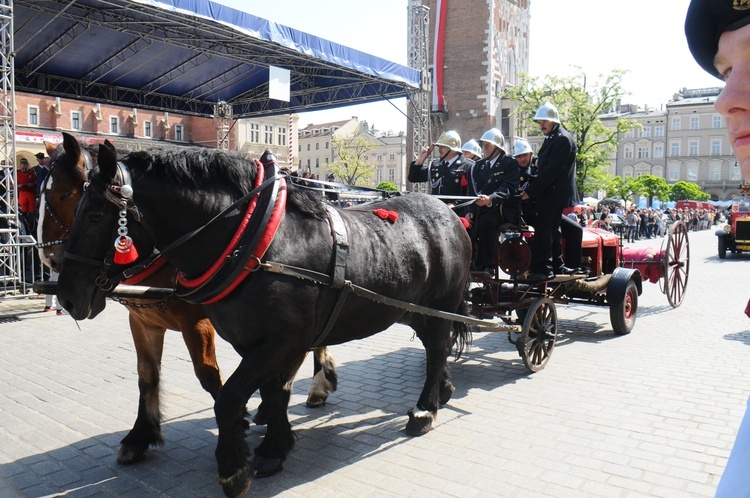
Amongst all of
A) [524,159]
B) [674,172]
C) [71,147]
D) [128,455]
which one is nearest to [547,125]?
[524,159]

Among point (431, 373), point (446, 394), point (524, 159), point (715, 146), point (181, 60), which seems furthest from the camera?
point (715, 146)

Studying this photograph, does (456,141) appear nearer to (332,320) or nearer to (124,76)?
(332,320)

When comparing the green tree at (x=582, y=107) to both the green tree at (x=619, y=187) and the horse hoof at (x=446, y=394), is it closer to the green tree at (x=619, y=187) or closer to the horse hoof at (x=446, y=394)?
the green tree at (x=619, y=187)

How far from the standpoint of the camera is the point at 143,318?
155 inches

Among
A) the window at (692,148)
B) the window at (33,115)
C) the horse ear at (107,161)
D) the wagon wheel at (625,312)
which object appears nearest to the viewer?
the horse ear at (107,161)

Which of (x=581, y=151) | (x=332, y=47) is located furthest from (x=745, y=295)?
(x=581, y=151)

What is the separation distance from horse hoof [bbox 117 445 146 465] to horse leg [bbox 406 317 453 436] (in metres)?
1.92

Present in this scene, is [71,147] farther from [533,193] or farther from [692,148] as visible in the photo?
[692,148]

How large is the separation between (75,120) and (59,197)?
48219mm

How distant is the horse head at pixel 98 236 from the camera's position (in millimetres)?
3031

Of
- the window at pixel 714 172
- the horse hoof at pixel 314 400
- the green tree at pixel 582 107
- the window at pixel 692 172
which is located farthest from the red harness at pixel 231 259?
the window at pixel 714 172

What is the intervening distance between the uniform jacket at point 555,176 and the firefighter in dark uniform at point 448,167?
3.88 feet

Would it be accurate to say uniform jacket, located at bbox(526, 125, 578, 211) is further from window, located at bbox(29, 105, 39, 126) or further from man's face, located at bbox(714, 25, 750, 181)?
window, located at bbox(29, 105, 39, 126)

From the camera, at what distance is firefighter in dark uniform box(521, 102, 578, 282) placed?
6195mm
